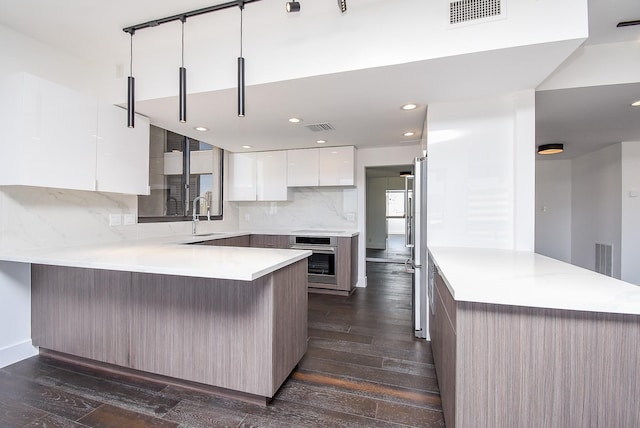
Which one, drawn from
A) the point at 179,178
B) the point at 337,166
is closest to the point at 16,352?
the point at 179,178

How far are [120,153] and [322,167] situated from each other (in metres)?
2.56

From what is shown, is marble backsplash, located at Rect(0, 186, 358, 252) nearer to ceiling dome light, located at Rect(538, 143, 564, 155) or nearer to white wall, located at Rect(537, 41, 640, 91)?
white wall, located at Rect(537, 41, 640, 91)

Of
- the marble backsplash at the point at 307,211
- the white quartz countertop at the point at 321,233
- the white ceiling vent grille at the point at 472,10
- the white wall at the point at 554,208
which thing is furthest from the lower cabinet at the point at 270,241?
the white wall at the point at 554,208

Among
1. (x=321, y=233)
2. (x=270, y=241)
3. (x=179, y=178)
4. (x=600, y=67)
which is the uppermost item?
(x=600, y=67)

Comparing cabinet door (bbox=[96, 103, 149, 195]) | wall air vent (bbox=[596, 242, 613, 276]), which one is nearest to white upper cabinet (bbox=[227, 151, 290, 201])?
cabinet door (bbox=[96, 103, 149, 195])

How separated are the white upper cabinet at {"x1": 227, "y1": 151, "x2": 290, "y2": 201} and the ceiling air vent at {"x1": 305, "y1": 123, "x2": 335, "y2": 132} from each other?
1.21m

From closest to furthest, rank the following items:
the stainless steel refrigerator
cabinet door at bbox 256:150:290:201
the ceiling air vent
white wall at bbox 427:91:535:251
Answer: white wall at bbox 427:91:535:251 < the stainless steel refrigerator < the ceiling air vent < cabinet door at bbox 256:150:290:201

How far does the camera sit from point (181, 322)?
1836 millimetres

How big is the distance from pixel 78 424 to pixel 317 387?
137 cm

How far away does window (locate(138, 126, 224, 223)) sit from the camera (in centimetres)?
334

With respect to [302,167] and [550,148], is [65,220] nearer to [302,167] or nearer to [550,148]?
[302,167]

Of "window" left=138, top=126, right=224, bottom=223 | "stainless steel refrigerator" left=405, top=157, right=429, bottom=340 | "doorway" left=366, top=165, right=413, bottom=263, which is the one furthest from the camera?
"doorway" left=366, top=165, right=413, bottom=263

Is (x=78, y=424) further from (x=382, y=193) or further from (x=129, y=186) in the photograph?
(x=382, y=193)

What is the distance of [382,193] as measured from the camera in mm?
8359
